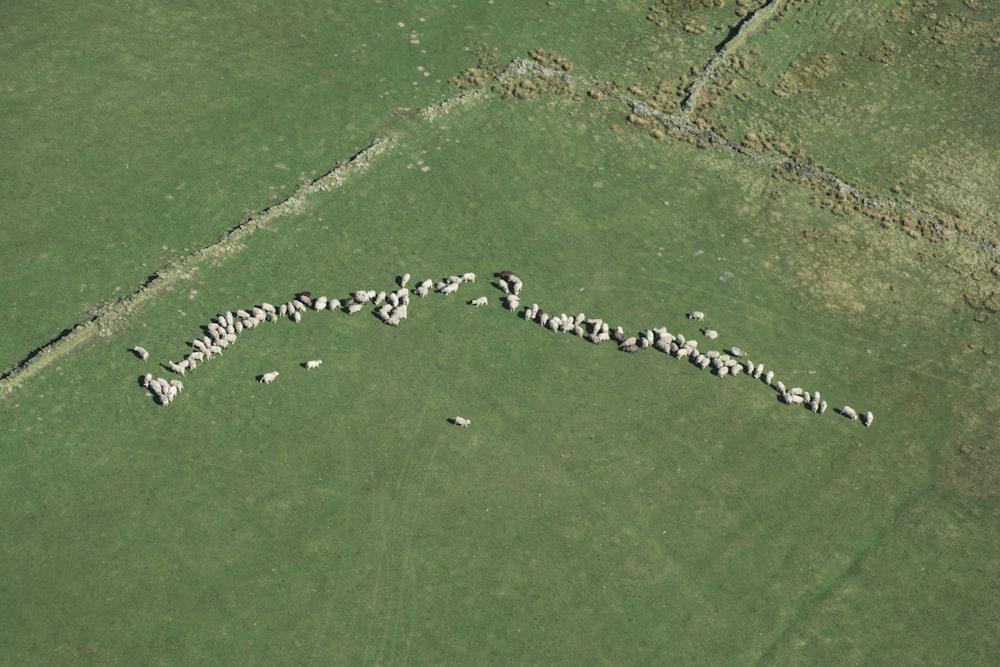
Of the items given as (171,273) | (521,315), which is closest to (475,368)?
(521,315)

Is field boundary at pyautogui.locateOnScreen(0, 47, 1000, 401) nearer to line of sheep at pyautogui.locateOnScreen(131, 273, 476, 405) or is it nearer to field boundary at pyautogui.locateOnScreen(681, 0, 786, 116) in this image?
field boundary at pyautogui.locateOnScreen(681, 0, 786, 116)

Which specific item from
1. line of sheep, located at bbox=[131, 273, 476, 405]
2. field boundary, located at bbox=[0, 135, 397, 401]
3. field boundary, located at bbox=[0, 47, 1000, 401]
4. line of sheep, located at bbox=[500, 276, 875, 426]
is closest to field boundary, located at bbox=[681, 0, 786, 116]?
field boundary, located at bbox=[0, 47, 1000, 401]

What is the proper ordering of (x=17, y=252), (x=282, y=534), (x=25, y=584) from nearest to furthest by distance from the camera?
(x=25, y=584), (x=282, y=534), (x=17, y=252)

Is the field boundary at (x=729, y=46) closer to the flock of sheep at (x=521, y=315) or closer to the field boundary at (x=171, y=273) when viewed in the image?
the flock of sheep at (x=521, y=315)

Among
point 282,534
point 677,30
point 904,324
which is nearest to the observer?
point 282,534

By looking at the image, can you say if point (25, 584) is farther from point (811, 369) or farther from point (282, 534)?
point (811, 369)

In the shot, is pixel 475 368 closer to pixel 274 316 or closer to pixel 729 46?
pixel 274 316

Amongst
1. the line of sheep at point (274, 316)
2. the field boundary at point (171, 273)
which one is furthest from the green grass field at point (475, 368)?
the line of sheep at point (274, 316)

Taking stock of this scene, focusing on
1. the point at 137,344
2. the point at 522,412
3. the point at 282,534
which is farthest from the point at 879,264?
the point at 137,344

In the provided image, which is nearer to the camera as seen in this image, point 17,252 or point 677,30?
point 17,252
